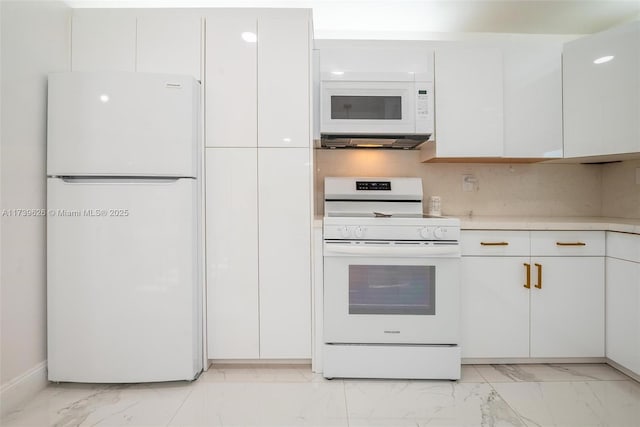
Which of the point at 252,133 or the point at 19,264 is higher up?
the point at 252,133

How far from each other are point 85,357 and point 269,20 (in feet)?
6.90

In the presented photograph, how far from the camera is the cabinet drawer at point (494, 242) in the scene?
198 centimetres

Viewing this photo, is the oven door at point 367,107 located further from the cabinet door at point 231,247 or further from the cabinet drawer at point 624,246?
the cabinet drawer at point 624,246

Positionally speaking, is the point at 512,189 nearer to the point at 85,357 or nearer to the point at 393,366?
the point at 393,366

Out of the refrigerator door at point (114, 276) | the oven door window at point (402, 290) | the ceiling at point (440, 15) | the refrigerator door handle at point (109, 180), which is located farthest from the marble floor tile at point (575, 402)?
the ceiling at point (440, 15)

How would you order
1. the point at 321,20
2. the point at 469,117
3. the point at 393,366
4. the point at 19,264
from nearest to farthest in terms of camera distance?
1. the point at 19,264
2. the point at 393,366
3. the point at 469,117
4. the point at 321,20

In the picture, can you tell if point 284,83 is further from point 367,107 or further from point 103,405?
point 103,405

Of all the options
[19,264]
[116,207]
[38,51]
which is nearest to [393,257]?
[116,207]

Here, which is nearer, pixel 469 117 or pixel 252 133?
pixel 252 133

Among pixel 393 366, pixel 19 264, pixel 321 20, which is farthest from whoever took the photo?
pixel 321 20

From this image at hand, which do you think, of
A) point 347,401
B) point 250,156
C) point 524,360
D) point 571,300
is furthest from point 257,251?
point 571,300

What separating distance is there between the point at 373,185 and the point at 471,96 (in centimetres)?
86

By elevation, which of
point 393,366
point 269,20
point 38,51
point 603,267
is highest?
point 269,20

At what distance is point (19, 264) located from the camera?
168 cm
